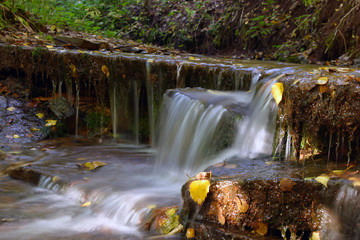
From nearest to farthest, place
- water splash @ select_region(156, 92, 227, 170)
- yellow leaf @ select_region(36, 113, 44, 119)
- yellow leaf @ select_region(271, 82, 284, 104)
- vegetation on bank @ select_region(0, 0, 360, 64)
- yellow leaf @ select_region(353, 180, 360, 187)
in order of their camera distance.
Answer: yellow leaf @ select_region(353, 180, 360, 187), yellow leaf @ select_region(271, 82, 284, 104), water splash @ select_region(156, 92, 227, 170), yellow leaf @ select_region(36, 113, 44, 119), vegetation on bank @ select_region(0, 0, 360, 64)

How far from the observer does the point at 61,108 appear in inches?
247

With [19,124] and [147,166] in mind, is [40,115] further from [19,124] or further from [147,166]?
[147,166]

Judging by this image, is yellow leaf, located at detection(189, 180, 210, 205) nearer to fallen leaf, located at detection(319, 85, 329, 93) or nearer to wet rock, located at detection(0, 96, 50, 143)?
fallen leaf, located at detection(319, 85, 329, 93)

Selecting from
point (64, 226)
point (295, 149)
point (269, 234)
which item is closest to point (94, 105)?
point (64, 226)

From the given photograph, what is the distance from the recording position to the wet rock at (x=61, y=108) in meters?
6.23

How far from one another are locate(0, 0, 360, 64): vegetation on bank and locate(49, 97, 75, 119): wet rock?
2546mm

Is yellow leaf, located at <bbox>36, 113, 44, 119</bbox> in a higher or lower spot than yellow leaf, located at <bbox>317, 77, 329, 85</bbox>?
lower

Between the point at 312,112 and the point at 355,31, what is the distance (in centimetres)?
441

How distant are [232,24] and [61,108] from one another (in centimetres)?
563

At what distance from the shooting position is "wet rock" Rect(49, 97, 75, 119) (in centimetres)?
623

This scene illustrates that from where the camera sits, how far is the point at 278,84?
3568 millimetres

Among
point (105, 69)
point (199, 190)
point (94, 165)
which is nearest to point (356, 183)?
point (199, 190)

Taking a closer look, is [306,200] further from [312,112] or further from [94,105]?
[94,105]

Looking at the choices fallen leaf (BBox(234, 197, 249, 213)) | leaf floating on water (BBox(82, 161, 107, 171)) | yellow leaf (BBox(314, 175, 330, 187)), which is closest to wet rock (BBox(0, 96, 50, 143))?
leaf floating on water (BBox(82, 161, 107, 171))
